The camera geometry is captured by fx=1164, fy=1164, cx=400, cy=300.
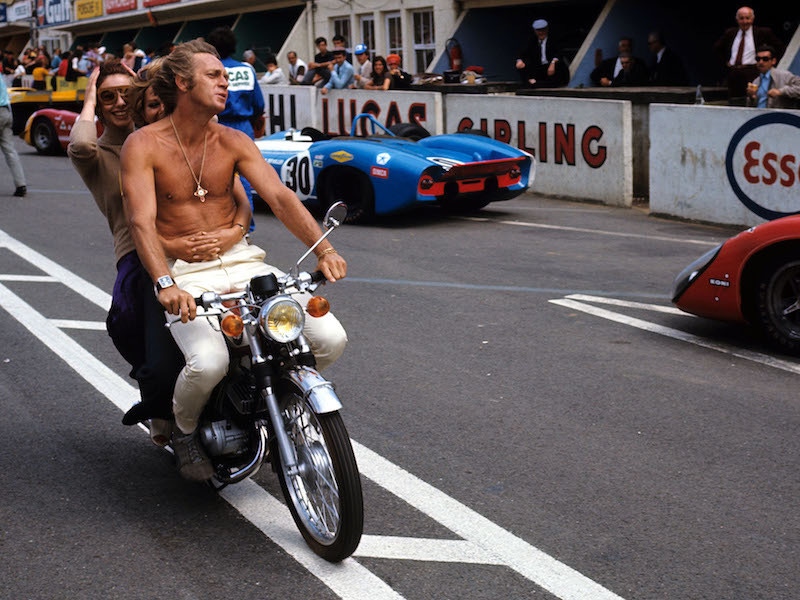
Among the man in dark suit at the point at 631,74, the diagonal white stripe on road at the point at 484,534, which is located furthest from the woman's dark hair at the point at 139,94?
the man in dark suit at the point at 631,74

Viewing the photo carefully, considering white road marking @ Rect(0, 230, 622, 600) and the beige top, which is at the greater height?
the beige top

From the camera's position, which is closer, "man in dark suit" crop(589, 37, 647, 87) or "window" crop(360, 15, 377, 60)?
"man in dark suit" crop(589, 37, 647, 87)

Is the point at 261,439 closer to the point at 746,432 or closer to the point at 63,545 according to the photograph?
the point at 63,545

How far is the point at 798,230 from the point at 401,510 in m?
3.47

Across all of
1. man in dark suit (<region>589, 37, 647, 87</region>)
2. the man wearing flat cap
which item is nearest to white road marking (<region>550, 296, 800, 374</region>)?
man in dark suit (<region>589, 37, 647, 87</region>)

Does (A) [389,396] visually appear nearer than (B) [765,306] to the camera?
Yes

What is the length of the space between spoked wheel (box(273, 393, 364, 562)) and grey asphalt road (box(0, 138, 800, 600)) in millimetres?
153

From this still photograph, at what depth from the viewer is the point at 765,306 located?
23.0 ft

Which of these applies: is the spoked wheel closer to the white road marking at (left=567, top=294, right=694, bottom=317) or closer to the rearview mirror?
the rearview mirror

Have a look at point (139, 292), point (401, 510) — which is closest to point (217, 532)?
point (401, 510)

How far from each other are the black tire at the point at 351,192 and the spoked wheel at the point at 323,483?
8.19m

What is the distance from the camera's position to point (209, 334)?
13.8ft

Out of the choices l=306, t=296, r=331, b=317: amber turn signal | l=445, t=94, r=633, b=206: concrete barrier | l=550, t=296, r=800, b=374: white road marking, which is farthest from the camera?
l=445, t=94, r=633, b=206: concrete barrier

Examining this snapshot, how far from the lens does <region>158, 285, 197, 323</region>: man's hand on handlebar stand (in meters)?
3.87
